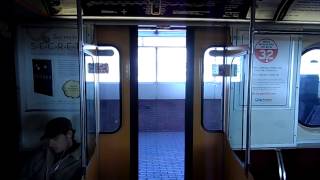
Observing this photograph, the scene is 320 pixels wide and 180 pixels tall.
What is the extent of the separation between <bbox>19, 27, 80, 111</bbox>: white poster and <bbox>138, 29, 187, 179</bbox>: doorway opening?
2634 mm

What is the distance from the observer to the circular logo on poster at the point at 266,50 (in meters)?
3.04

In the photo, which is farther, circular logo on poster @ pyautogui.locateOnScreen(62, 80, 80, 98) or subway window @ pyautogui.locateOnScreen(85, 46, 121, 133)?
subway window @ pyautogui.locateOnScreen(85, 46, 121, 133)

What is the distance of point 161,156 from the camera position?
4.94 m

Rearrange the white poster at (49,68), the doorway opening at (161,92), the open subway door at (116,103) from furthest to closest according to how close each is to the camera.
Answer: the doorway opening at (161,92) → the open subway door at (116,103) → the white poster at (49,68)

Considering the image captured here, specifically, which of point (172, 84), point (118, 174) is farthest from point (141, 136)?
point (118, 174)

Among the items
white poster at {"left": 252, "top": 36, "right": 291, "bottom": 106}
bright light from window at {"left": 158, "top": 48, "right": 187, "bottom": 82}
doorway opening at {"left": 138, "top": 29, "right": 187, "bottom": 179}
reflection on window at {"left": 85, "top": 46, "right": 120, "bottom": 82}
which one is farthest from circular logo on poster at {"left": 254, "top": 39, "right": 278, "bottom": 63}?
bright light from window at {"left": 158, "top": 48, "right": 187, "bottom": 82}

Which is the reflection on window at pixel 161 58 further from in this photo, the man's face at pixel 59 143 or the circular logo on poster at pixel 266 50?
the man's face at pixel 59 143

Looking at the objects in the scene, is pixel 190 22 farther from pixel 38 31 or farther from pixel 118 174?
pixel 118 174

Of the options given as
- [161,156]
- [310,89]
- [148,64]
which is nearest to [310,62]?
[310,89]

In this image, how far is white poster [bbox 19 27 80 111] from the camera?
9.29 ft

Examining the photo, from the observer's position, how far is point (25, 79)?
9.38 ft

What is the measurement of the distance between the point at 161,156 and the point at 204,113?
201 cm

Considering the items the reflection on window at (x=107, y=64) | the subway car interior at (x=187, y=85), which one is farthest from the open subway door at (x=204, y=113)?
the reflection on window at (x=107, y=64)

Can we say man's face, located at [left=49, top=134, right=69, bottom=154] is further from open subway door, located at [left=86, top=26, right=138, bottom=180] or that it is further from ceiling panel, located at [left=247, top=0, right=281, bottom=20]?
ceiling panel, located at [left=247, top=0, right=281, bottom=20]
